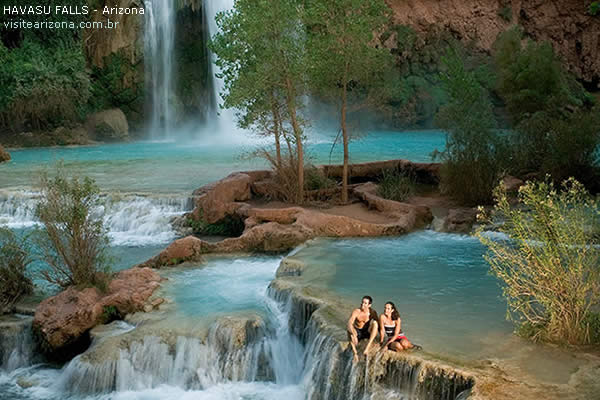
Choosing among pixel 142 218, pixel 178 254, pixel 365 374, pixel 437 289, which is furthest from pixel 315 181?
pixel 365 374

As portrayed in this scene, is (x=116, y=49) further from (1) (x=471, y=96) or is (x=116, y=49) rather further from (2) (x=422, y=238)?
(2) (x=422, y=238)

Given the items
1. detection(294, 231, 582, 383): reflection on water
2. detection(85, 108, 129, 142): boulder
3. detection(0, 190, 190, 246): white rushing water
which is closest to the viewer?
detection(294, 231, 582, 383): reflection on water

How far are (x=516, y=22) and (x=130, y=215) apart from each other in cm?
3259

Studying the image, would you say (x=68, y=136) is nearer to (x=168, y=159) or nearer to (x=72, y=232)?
(x=168, y=159)

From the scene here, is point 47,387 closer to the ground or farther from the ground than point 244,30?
closer to the ground

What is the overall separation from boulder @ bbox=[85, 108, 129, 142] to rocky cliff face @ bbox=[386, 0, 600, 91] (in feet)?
57.3

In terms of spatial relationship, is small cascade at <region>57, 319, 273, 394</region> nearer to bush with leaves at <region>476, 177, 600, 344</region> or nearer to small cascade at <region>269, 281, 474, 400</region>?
small cascade at <region>269, 281, 474, 400</region>

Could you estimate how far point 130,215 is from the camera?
633 inches

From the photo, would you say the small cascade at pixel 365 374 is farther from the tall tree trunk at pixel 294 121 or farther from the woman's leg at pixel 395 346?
the tall tree trunk at pixel 294 121

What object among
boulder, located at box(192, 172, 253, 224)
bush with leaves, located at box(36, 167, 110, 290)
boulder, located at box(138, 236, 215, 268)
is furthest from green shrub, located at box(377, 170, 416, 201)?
bush with leaves, located at box(36, 167, 110, 290)

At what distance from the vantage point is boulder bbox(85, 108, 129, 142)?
3412cm

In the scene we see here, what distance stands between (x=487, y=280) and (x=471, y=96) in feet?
25.0

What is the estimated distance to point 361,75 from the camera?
14.7 meters

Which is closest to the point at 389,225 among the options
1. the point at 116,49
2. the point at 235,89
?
the point at 235,89
